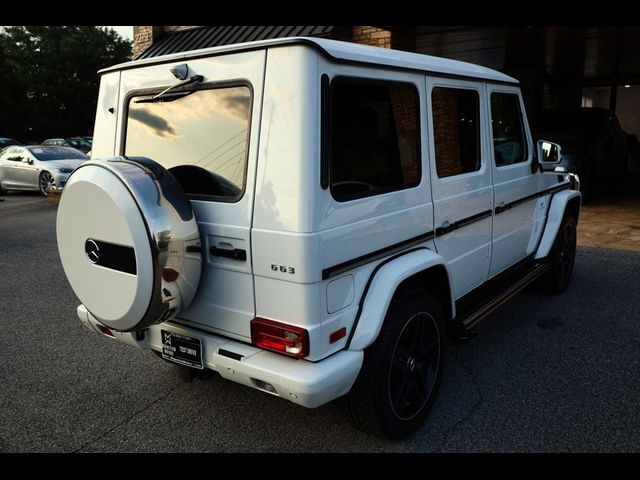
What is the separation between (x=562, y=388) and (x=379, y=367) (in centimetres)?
150

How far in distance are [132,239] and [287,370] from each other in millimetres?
890

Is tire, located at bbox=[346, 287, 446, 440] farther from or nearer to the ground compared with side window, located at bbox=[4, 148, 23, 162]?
nearer to the ground

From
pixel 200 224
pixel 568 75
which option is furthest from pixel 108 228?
pixel 568 75

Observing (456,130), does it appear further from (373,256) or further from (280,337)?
(280,337)

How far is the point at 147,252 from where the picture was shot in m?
2.35

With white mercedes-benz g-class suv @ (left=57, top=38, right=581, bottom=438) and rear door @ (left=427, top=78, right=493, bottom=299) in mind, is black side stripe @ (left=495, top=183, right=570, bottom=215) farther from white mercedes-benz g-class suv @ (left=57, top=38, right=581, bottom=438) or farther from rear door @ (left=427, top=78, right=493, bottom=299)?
white mercedes-benz g-class suv @ (left=57, top=38, right=581, bottom=438)

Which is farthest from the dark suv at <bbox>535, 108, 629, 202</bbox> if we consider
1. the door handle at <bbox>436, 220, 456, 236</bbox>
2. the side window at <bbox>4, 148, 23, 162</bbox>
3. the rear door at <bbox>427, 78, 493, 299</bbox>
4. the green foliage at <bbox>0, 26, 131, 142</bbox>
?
the green foliage at <bbox>0, 26, 131, 142</bbox>

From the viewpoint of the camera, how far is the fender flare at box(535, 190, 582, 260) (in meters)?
4.73

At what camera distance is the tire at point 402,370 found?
8.77 ft

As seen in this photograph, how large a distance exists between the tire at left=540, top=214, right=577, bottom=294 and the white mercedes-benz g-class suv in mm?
2161

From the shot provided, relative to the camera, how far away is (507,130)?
4.08 m

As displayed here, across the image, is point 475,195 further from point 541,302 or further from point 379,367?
point 541,302

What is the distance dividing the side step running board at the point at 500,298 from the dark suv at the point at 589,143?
19.8 feet

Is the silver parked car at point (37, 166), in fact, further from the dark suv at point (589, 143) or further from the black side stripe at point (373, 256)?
the black side stripe at point (373, 256)
